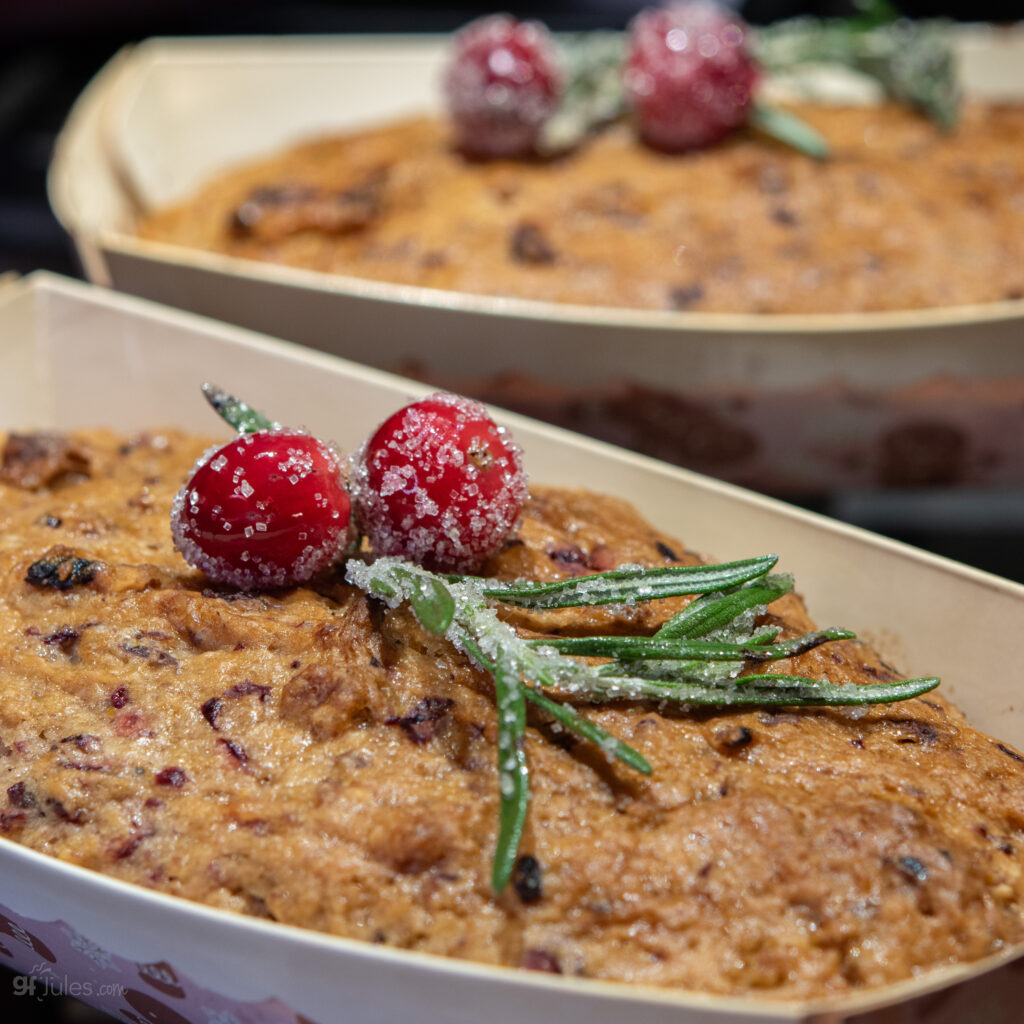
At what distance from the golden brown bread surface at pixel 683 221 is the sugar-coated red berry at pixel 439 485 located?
3.20 ft

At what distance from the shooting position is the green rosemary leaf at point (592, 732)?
3.39ft

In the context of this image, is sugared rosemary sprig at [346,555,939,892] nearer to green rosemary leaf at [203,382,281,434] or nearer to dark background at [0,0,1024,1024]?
green rosemary leaf at [203,382,281,434]

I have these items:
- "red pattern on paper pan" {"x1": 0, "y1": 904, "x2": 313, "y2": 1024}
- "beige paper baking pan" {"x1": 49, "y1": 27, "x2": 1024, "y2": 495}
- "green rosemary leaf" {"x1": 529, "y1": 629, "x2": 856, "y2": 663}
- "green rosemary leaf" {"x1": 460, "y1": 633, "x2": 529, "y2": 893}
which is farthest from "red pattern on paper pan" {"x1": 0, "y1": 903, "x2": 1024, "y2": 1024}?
"beige paper baking pan" {"x1": 49, "y1": 27, "x2": 1024, "y2": 495}

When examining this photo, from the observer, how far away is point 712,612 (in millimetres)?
1182

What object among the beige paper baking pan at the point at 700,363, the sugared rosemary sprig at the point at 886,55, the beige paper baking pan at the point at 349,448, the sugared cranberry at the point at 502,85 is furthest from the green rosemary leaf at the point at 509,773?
the sugared rosemary sprig at the point at 886,55

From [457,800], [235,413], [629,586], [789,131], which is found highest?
[789,131]

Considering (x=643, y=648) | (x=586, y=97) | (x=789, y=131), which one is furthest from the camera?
(x=586, y=97)

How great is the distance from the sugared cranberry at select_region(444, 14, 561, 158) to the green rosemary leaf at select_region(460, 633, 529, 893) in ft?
5.43

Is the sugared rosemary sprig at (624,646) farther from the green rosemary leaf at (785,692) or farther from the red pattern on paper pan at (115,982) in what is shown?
the red pattern on paper pan at (115,982)

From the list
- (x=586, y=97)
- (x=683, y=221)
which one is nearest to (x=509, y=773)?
(x=683, y=221)

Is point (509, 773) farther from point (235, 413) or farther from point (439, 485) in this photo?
point (235, 413)

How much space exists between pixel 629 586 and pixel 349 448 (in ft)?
2.45

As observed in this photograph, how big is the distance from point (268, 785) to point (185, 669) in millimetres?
184

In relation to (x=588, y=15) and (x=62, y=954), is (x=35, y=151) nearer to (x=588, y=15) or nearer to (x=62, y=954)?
(x=588, y=15)
